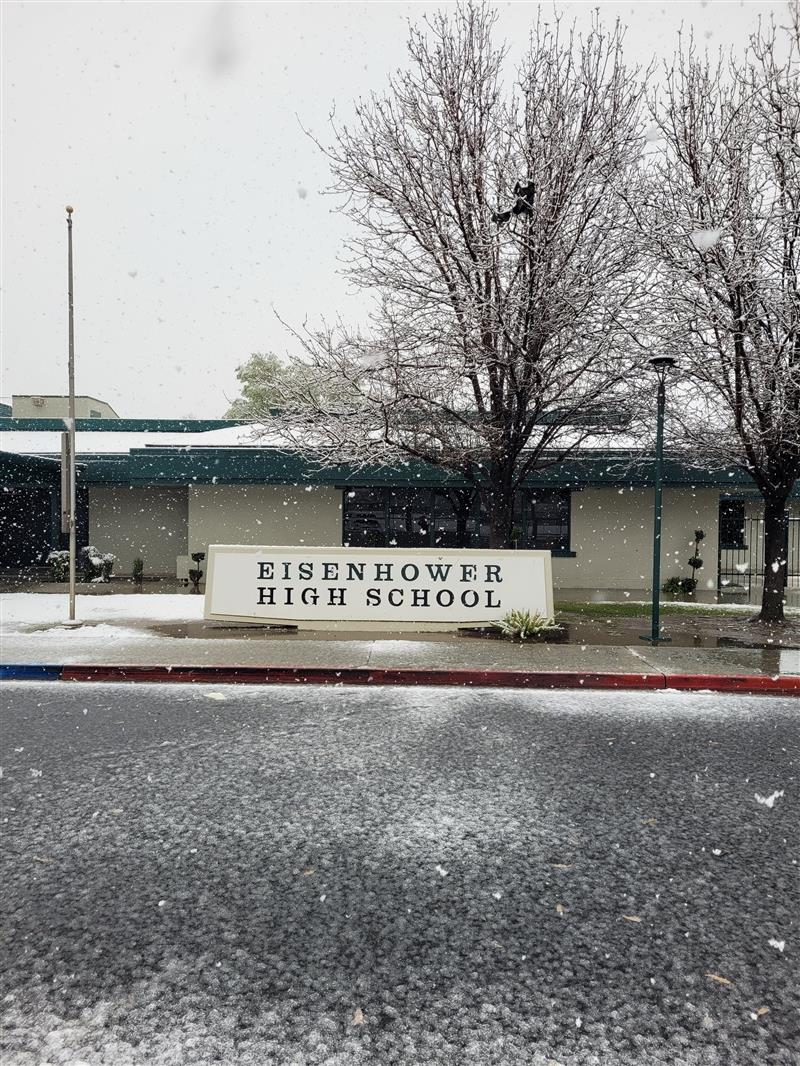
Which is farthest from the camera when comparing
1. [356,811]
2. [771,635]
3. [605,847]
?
[771,635]

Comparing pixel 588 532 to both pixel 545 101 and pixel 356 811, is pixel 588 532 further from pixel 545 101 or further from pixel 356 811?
pixel 356 811

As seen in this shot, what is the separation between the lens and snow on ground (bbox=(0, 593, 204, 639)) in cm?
1234

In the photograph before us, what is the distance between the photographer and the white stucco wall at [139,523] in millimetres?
24109

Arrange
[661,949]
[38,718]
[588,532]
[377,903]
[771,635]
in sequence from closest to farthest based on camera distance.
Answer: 1. [661,949]
2. [377,903]
3. [38,718]
4. [771,635]
5. [588,532]

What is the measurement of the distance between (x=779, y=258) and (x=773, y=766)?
9918mm

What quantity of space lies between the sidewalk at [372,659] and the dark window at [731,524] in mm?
13941

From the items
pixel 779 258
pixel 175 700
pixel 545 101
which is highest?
pixel 545 101

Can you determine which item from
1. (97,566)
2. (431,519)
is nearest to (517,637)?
(431,519)

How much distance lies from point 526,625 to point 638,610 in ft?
17.2

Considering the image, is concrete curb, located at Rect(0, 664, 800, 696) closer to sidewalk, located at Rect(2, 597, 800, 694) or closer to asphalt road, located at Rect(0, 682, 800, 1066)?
sidewalk, located at Rect(2, 597, 800, 694)

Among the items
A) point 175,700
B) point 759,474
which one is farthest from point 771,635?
point 175,700

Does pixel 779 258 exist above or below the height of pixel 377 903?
above

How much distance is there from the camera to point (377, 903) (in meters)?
3.43

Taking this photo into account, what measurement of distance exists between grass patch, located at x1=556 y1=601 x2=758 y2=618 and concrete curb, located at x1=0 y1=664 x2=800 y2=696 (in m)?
5.94
